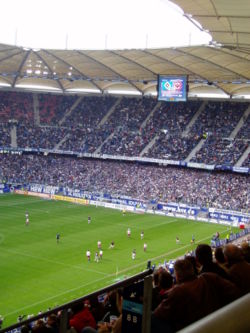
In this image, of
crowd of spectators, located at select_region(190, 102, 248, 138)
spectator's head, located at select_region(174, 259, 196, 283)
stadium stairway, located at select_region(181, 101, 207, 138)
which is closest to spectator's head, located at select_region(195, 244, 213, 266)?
spectator's head, located at select_region(174, 259, 196, 283)

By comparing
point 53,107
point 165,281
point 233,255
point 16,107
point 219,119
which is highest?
point 53,107

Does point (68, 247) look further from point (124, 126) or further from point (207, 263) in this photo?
point (124, 126)

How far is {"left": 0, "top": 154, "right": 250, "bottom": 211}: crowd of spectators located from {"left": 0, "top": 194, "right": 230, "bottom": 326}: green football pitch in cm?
492

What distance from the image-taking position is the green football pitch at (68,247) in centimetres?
2609

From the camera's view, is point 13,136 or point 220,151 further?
point 13,136

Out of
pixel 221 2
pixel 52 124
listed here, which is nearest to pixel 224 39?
pixel 221 2

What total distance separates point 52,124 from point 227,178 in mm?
31391

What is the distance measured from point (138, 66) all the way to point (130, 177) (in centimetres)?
1686

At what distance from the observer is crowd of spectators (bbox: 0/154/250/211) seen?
52.0 metres

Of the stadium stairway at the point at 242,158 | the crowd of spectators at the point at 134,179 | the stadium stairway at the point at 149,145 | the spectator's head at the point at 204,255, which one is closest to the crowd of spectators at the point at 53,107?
the crowd of spectators at the point at 134,179

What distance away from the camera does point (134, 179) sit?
59.0m

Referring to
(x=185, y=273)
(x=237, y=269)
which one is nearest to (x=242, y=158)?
(x=237, y=269)

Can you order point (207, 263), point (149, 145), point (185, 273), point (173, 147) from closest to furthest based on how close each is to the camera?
point (185, 273), point (207, 263), point (173, 147), point (149, 145)

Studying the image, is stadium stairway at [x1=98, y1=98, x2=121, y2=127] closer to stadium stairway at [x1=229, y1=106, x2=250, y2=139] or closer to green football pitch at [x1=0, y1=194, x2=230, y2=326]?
green football pitch at [x1=0, y1=194, x2=230, y2=326]
